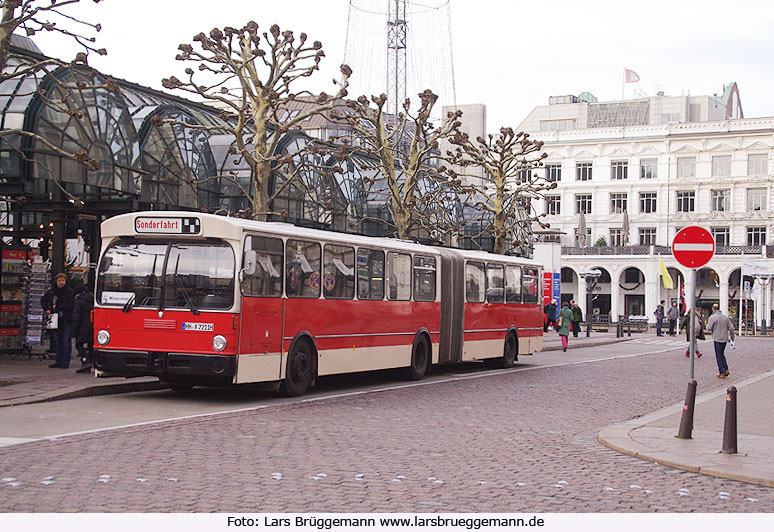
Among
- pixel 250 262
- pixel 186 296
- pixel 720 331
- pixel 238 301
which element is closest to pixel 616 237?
pixel 720 331

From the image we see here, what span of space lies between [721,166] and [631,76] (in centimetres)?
2241

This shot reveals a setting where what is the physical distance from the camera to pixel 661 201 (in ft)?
293

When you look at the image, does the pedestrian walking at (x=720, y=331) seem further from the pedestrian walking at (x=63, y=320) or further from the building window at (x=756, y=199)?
the building window at (x=756, y=199)

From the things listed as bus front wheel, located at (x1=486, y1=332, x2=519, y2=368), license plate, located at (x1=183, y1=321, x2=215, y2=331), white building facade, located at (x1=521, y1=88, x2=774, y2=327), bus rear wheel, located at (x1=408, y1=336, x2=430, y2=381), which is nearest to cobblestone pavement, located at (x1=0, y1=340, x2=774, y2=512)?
license plate, located at (x1=183, y1=321, x2=215, y2=331)

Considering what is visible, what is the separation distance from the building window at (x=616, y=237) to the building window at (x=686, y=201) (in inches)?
243

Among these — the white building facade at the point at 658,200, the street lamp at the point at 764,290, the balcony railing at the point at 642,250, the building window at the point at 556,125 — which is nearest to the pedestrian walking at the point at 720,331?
the street lamp at the point at 764,290

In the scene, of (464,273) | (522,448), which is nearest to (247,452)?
(522,448)

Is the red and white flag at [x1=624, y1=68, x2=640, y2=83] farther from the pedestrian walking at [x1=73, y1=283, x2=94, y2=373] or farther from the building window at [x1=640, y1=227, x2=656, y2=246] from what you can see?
the pedestrian walking at [x1=73, y1=283, x2=94, y2=373]

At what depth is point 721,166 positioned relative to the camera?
8650cm

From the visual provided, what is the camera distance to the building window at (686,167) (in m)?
87.9

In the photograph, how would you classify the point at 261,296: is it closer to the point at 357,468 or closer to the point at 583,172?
the point at 357,468

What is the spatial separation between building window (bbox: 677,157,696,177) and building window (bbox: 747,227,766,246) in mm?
7351

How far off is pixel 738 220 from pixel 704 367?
197 ft
